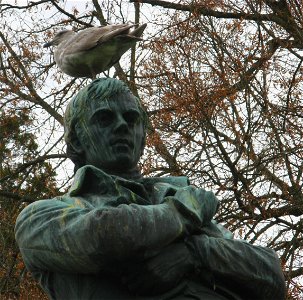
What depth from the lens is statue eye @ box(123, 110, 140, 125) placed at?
3.42 meters

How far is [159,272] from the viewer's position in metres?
3.06

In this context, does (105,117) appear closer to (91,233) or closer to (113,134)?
(113,134)

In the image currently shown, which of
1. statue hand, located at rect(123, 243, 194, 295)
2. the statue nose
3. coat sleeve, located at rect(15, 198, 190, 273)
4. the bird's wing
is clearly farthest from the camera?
the bird's wing

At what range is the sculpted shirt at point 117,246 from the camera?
2963 millimetres

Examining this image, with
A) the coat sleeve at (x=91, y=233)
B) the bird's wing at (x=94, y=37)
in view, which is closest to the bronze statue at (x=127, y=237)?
the coat sleeve at (x=91, y=233)

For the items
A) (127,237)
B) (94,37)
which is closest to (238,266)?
(127,237)

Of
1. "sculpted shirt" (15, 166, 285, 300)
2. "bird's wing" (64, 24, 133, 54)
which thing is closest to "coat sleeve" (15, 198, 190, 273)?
"sculpted shirt" (15, 166, 285, 300)

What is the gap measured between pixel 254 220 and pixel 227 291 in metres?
9.17

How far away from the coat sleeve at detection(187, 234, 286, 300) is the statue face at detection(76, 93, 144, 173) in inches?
14.9

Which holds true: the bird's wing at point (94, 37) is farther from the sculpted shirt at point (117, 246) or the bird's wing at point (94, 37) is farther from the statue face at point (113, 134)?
the sculpted shirt at point (117, 246)

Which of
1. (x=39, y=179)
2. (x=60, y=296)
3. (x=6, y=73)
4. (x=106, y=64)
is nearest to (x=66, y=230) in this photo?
(x=60, y=296)

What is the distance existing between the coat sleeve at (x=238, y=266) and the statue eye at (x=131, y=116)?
1.51ft

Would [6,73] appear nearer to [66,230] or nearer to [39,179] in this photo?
[39,179]

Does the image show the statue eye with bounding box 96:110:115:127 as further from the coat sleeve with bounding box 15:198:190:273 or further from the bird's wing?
the bird's wing
